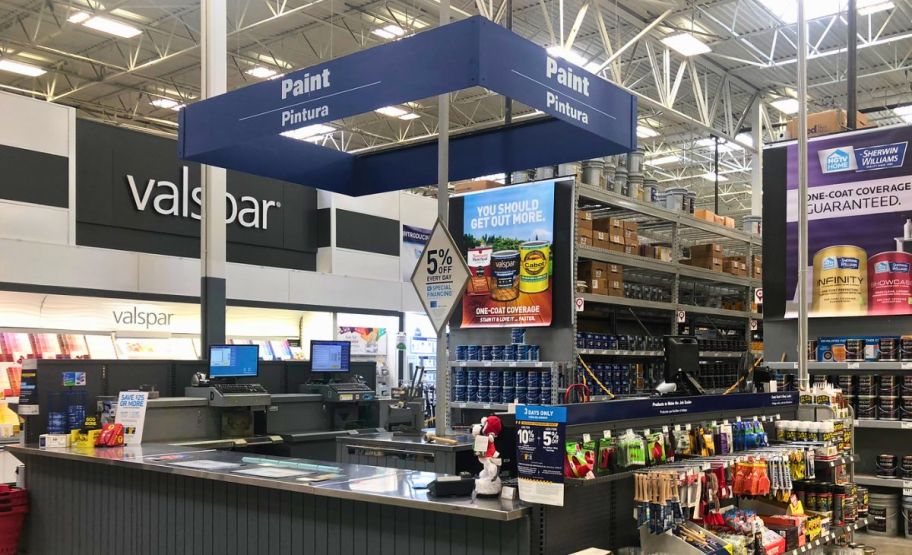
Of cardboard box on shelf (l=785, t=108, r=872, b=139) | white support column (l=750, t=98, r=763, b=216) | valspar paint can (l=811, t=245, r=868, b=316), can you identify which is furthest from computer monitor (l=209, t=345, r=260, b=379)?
white support column (l=750, t=98, r=763, b=216)

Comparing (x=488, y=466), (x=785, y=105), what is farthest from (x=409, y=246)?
(x=488, y=466)

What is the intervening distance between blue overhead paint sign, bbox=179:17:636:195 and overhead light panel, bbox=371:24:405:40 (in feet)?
25.7

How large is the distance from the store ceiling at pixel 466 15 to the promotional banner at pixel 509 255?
4450 millimetres

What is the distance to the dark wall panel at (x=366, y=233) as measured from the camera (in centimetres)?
1273

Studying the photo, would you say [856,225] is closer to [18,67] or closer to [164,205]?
[164,205]

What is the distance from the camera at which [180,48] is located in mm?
15781

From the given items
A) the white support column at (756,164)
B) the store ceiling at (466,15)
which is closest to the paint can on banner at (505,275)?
the store ceiling at (466,15)

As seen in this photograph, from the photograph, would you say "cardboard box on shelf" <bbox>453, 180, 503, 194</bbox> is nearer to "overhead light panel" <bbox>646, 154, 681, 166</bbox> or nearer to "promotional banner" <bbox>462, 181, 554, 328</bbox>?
"promotional banner" <bbox>462, 181, 554, 328</bbox>

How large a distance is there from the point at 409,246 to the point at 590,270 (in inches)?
264

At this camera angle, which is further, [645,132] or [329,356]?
[645,132]

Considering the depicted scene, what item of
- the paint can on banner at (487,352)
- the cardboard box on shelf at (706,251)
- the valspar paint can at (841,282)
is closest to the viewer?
the valspar paint can at (841,282)

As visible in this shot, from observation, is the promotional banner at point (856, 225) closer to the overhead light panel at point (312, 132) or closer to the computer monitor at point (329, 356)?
the computer monitor at point (329, 356)

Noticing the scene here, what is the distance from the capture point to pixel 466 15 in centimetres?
1225

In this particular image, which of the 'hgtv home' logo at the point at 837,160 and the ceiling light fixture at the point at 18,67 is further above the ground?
the ceiling light fixture at the point at 18,67
